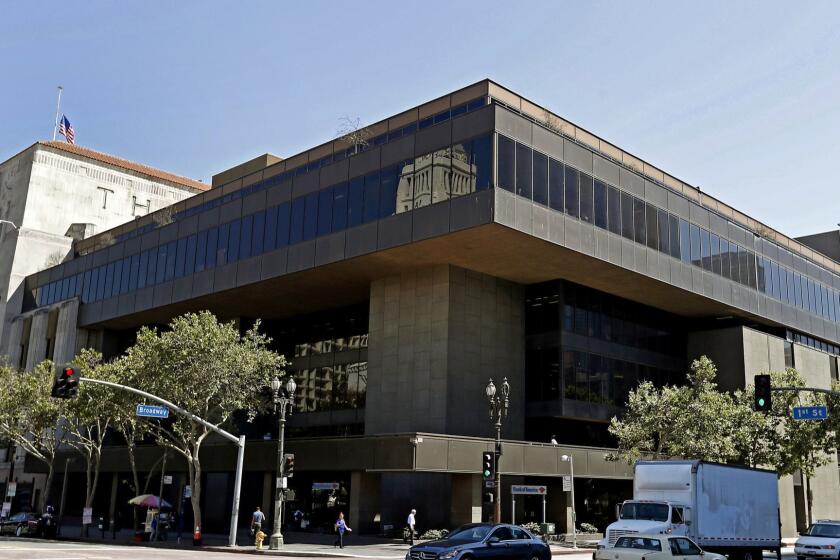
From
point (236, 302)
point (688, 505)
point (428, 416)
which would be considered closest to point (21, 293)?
point (236, 302)

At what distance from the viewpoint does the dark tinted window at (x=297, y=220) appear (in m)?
48.7

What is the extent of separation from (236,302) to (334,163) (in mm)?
13488

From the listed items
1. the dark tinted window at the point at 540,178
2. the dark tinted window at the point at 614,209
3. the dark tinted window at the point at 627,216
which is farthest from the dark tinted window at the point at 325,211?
the dark tinted window at the point at 627,216

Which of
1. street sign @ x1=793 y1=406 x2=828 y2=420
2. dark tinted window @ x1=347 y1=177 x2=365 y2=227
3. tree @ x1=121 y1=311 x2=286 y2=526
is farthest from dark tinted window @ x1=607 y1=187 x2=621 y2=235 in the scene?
tree @ x1=121 y1=311 x2=286 y2=526

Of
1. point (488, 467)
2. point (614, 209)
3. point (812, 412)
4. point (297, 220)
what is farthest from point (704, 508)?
point (297, 220)

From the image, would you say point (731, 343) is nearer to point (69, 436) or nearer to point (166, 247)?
point (166, 247)

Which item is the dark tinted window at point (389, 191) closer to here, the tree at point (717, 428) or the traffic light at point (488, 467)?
the traffic light at point (488, 467)

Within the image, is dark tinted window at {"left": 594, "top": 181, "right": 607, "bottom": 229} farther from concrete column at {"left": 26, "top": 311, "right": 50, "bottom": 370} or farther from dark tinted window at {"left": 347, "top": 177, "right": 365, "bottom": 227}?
concrete column at {"left": 26, "top": 311, "right": 50, "bottom": 370}

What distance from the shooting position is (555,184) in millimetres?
43031

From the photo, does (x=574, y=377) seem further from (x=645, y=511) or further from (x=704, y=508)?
(x=645, y=511)

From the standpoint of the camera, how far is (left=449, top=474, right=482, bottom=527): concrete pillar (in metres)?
40.2

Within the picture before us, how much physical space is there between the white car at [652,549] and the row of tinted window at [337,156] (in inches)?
1032

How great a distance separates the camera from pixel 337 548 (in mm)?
37094

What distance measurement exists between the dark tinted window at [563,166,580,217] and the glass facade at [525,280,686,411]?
253 inches
